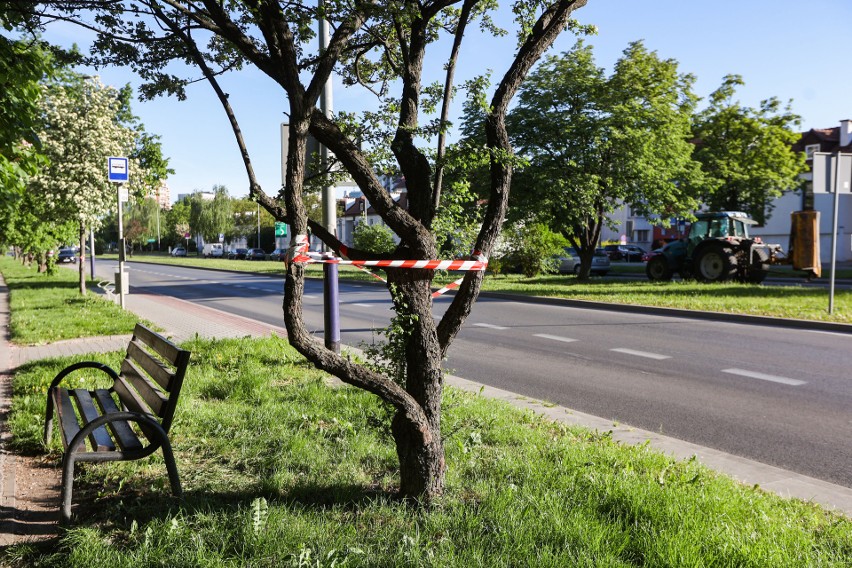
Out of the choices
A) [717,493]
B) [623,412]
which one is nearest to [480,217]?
[717,493]

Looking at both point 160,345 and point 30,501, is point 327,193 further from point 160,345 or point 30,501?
point 30,501

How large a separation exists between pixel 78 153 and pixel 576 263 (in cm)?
2552

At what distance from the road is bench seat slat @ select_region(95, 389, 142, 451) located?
2055 millimetres

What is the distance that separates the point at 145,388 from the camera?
4328 mm

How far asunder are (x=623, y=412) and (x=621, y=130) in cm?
1764

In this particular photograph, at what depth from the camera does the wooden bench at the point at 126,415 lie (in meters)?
3.43

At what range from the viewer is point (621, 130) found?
72.1 feet

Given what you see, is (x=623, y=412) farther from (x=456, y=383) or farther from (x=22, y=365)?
(x=22, y=365)

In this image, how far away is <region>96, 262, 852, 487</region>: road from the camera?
17.7ft

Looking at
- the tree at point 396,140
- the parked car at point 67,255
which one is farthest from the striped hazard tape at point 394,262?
the parked car at point 67,255

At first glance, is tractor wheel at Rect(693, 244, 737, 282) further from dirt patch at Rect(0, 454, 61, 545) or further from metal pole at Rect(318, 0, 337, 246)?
dirt patch at Rect(0, 454, 61, 545)

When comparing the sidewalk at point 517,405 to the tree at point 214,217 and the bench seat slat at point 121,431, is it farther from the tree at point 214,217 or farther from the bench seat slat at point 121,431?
the tree at point 214,217

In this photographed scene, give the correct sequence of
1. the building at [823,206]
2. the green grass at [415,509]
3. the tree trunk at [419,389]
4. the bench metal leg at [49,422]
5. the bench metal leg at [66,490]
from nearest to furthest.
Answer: the green grass at [415,509]
the bench metal leg at [66,490]
the tree trunk at [419,389]
the bench metal leg at [49,422]
the building at [823,206]

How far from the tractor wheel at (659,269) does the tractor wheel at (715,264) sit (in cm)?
225
